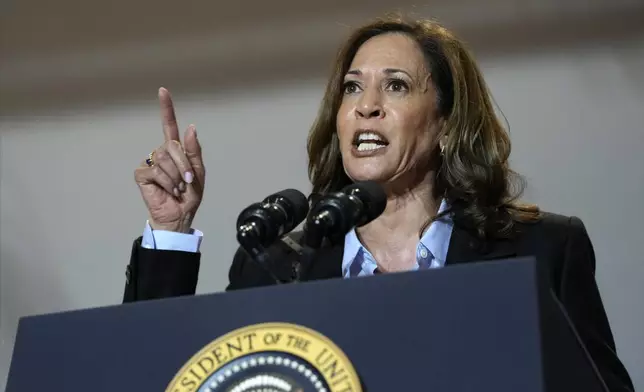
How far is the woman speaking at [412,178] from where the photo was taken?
1662mm

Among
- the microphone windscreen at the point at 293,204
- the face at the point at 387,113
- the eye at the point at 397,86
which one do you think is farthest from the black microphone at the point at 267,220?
the eye at the point at 397,86

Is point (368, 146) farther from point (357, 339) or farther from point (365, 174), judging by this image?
point (357, 339)

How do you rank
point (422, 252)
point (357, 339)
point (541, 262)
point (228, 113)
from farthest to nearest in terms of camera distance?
point (228, 113) → point (422, 252) → point (541, 262) → point (357, 339)

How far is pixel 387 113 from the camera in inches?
73.7

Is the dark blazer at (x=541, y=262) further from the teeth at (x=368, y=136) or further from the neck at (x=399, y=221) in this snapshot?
the teeth at (x=368, y=136)

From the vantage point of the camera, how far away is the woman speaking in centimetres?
166

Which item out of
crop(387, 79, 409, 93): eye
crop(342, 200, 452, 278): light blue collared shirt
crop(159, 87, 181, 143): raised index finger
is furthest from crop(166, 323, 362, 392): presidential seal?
crop(387, 79, 409, 93): eye

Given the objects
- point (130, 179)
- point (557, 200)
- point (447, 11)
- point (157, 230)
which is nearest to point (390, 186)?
point (157, 230)

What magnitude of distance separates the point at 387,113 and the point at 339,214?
0.80 meters

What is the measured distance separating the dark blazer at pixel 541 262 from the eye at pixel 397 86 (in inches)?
12.3

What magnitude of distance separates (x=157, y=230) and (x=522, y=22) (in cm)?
144

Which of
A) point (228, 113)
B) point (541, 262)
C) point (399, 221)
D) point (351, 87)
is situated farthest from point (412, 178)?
point (228, 113)

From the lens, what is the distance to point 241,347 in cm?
88

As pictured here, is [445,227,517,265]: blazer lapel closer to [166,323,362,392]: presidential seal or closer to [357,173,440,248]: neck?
[357,173,440,248]: neck
